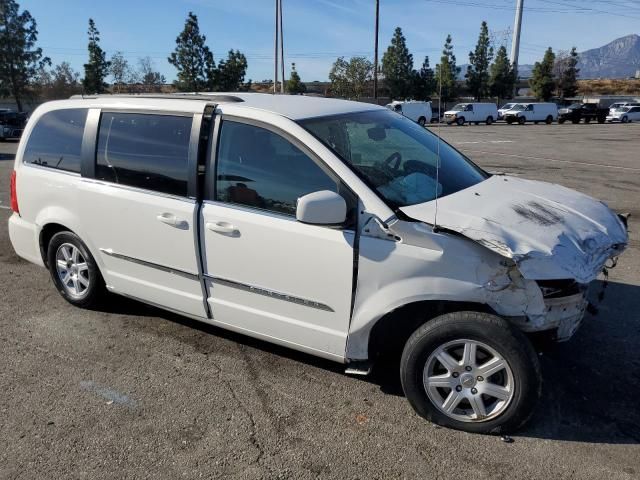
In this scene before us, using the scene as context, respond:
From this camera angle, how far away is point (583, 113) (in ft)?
149

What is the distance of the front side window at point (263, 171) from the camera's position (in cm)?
323

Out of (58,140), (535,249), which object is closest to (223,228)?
(535,249)

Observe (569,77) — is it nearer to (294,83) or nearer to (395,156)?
(294,83)

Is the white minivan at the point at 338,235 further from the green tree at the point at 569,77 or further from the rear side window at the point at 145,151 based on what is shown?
the green tree at the point at 569,77

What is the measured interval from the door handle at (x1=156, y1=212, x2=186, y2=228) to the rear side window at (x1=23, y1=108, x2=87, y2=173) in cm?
113

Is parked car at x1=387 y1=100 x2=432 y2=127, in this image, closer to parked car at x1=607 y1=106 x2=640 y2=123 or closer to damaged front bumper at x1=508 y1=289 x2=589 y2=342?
parked car at x1=607 y1=106 x2=640 y2=123

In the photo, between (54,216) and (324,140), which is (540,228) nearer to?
(324,140)

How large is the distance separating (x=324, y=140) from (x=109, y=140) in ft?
6.19

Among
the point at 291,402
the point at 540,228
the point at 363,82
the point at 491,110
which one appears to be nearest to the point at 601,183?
the point at 540,228

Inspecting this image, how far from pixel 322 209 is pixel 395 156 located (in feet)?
3.49

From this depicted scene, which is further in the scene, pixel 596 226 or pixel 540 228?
pixel 596 226

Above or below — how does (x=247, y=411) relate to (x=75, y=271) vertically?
below

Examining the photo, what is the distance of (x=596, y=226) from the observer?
3.22 meters

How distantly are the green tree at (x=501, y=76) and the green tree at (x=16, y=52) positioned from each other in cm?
5299
